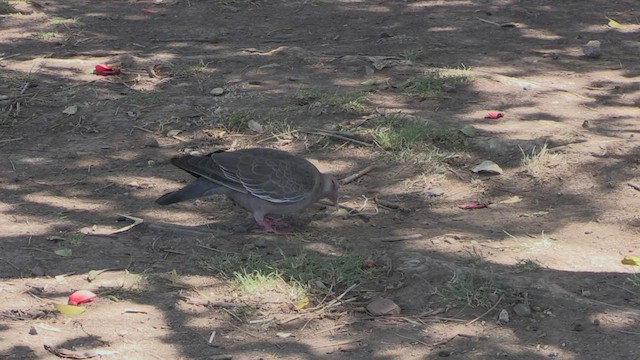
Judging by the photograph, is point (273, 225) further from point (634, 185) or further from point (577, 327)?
point (634, 185)

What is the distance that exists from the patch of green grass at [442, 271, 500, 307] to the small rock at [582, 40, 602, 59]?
4.12 m

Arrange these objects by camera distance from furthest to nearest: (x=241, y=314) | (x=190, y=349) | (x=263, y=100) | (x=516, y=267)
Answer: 1. (x=263, y=100)
2. (x=516, y=267)
3. (x=241, y=314)
4. (x=190, y=349)

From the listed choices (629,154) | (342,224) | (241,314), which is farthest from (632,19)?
(241,314)

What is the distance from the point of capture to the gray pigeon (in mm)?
5461

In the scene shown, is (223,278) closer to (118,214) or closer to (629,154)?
(118,214)

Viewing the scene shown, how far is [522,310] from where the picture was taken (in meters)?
4.46

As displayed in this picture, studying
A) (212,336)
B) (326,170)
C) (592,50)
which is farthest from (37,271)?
(592,50)

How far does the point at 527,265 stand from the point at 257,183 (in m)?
1.48

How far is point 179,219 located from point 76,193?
0.74 meters

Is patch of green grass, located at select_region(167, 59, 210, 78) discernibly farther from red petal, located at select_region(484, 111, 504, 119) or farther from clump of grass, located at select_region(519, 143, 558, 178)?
clump of grass, located at select_region(519, 143, 558, 178)

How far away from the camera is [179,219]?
5727mm

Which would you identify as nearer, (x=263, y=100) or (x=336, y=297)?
(x=336, y=297)

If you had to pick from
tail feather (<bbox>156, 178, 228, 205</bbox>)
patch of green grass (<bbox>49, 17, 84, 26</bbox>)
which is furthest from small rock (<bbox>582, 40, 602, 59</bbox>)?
patch of green grass (<bbox>49, 17, 84, 26</bbox>)

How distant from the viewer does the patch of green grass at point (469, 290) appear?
4.56 m
